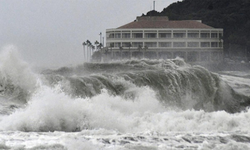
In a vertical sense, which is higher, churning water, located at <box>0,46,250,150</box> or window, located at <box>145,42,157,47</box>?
window, located at <box>145,42,157,47</box>

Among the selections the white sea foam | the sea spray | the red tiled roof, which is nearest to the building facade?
the red tiled roof

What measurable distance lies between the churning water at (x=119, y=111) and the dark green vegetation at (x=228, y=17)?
3061 inches

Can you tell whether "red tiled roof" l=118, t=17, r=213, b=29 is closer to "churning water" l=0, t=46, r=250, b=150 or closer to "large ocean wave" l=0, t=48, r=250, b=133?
"large ocean wave" l=0, t=48, r=250, b=133

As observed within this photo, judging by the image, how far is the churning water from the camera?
53.6 feet

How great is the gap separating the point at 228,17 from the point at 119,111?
109 meters

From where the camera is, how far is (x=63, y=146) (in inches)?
597

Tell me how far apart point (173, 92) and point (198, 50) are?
64.7 meters

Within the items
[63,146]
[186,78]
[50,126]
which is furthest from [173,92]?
[63,146]

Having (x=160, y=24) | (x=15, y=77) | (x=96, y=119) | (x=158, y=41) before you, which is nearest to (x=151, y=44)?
(x=158, y=41)

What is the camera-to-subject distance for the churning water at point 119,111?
643 inches

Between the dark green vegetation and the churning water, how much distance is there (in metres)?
77.7

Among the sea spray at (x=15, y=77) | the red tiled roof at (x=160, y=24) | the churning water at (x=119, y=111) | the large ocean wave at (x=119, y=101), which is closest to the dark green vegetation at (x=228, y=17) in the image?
the red tiled roof at (x=160, y=24)

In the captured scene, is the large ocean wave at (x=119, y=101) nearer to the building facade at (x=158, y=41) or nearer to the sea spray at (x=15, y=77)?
the sea spray at (x=15, y=77)

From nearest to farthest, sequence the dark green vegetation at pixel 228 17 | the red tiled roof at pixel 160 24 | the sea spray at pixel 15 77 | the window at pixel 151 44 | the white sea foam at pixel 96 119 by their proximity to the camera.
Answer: the white sea foam at pixel 96 119 < the sea spray at pixel 15 77 < the window at pixel 151 44 < the red tiled roof at pixel 160 24 < the dark green vegetation at pixel 228 17
